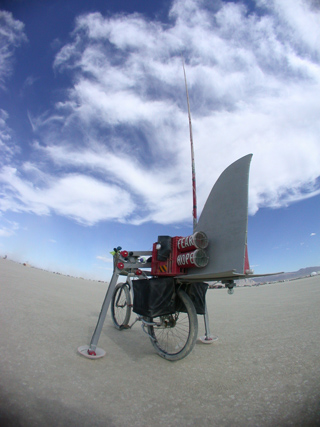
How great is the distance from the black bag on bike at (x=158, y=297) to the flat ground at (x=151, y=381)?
73 centimetres

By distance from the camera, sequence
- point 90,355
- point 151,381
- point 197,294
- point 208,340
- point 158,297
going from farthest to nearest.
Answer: point 208,340 < point 197,294 < point 158,297 < point 90,355 < point 151,381

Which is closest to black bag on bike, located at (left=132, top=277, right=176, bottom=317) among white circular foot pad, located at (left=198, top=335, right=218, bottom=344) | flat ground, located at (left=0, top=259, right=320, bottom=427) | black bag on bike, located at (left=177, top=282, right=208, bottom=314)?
black bag on bike, located at (left=177, top=282, right=208, bottom=314)

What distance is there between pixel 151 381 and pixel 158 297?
1.03m

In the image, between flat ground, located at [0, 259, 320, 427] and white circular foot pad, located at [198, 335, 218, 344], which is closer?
flat ground, located at [0, 259, 320, 427]

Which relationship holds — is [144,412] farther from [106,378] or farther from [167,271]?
[167,271]

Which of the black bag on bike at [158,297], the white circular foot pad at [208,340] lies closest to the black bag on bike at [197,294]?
the black bag on bike at [158,297]

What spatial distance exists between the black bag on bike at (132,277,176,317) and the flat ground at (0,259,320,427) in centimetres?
73

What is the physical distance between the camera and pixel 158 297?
10.7 feet

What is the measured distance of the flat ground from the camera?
1.77m

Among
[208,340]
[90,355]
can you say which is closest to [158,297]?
[90,355]

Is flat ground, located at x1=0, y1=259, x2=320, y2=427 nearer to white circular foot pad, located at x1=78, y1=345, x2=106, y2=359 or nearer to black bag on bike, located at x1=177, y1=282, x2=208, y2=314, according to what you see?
white circular foot pad, located at x1=78, y1=345, x2=106, y2=359

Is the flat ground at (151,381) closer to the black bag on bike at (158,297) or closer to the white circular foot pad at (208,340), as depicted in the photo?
the white circular foot pad at (208,340)

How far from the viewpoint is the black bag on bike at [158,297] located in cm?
322

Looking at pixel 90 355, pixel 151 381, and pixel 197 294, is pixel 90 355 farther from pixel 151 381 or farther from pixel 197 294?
pixel 197 294
